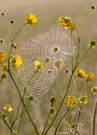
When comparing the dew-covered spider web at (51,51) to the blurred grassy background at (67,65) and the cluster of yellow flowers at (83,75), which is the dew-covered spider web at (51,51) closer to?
the cluster of yellow flowers at (83,75)

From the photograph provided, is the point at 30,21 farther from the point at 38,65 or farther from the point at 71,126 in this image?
the point at 71,126

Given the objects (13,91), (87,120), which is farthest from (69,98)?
(13,91)

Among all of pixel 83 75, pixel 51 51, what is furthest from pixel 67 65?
pixel 83 75

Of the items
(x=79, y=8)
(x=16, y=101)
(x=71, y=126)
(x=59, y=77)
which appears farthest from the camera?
(x=79, y=8)

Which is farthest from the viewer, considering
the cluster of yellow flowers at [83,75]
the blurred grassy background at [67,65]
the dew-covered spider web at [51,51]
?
the blurred grassy background at [67,65]

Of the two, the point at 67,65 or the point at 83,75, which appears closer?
the point at 83,75

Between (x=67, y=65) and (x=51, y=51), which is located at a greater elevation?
(x=51, y=51)

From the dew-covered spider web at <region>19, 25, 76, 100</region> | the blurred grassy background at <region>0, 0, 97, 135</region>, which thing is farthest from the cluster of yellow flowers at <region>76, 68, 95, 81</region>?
the blurred grassy background at <region>0, 0, 97, 135</region>

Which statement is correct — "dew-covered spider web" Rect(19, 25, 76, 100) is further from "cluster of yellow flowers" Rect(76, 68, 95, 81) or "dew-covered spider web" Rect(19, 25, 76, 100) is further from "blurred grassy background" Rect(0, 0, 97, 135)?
"blurred grassy background" Rect(0, 0, 97, 135)

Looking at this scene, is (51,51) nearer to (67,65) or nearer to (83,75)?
(83,75)

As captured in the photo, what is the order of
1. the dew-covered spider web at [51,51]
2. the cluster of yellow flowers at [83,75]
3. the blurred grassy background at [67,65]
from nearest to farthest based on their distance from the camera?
the cluster of yellow flowers at [83,75] → the dew-covered spider web at [51,51] → the blurred grassy background at [67,65]

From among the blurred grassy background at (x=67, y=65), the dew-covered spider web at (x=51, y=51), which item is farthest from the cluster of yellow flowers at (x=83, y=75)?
the blurred grassy background at (x=67, y=65)
